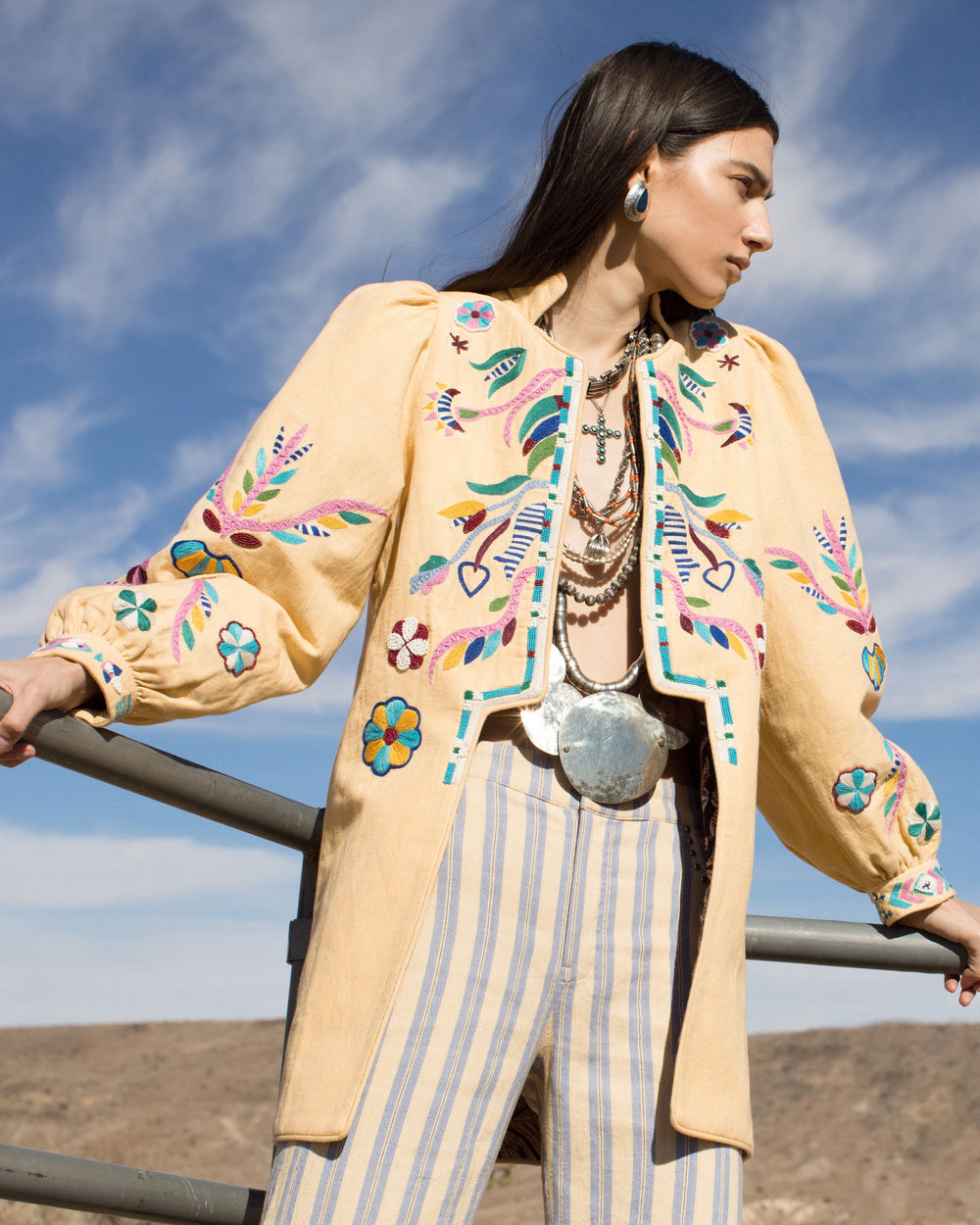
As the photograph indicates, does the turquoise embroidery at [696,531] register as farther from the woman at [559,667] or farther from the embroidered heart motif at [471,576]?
the embroidered heart motif at [471,576]

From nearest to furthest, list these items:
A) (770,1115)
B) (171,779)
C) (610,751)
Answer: (171,779)
(610,751)
(770,1115)

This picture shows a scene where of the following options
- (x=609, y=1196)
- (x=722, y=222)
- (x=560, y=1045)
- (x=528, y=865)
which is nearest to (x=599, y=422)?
(x=722, y=222)

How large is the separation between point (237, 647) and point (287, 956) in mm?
398

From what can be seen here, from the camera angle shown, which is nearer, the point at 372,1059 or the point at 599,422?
the point at 372,1059

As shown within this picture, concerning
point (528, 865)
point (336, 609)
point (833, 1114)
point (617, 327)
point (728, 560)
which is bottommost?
point (528, 865)

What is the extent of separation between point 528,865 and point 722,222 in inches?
39.2

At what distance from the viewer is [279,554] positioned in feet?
5.03

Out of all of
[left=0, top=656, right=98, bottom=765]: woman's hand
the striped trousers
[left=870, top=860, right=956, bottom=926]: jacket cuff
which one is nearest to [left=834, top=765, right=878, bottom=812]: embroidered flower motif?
[left=870, top=860, right=956, bottom=926]: jacket cuff

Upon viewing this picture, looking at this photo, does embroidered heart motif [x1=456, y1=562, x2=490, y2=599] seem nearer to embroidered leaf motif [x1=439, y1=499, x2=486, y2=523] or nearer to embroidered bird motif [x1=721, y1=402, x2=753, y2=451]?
embroidered leaf motif [x1=439, y1=499, x2=486, y2=523]

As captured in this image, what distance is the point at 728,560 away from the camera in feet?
5.51

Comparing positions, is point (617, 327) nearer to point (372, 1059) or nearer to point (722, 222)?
point (722, 222)

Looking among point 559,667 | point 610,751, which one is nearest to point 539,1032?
point 610,751

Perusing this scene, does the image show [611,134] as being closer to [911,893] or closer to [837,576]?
[837,576]

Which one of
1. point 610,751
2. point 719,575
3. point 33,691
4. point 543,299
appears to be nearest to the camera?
point 33,691
